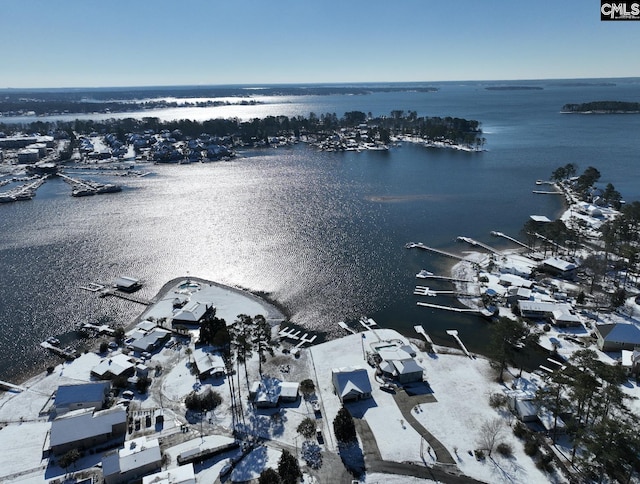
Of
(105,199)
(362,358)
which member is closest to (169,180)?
(105,199)

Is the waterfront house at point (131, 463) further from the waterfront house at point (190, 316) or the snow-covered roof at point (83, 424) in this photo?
the waterfront house at point (190, 316)

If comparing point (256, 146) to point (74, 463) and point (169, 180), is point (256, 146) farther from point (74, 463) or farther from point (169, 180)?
point (74, 463)

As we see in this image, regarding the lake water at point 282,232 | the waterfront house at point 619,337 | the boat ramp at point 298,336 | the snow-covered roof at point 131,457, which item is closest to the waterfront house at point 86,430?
the snow-covered roof at point 131,457

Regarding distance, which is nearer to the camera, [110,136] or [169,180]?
[169,180]

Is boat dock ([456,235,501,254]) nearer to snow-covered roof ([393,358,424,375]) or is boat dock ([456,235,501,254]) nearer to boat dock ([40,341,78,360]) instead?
snow-covered roof ([393,358,424,375])

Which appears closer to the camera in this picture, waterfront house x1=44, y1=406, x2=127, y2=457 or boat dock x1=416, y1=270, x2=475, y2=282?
waterfront house x1=44, y1=406, x2=127, y2=457

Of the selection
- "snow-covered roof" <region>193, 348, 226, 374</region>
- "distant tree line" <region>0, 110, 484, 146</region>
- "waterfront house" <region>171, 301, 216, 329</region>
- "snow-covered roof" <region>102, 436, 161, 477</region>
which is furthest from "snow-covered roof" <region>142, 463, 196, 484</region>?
"distant tree line" <region>0, 110, 484, 146</region>
